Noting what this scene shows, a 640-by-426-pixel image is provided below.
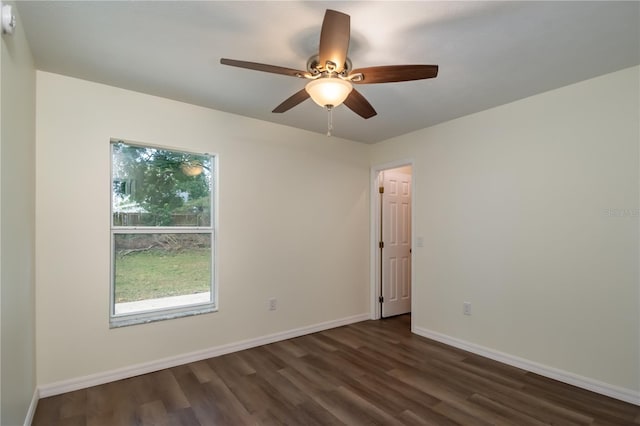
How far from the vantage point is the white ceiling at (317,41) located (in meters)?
1.76

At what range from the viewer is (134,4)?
173cm

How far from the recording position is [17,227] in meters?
1.84

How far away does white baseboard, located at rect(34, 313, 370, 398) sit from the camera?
249cm

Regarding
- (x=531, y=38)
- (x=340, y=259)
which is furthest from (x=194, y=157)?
(x=531, y=38)

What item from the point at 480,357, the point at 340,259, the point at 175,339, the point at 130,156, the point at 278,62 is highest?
the point at 278,62

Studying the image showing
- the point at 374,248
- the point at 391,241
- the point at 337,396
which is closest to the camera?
the point at 337,396

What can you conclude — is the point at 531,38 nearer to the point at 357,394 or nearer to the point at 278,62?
the point at 278,62

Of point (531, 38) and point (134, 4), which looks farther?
point (531, 38)

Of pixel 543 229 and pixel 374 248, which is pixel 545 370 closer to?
pixel 543 229

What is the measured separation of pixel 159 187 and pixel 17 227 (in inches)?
49.7

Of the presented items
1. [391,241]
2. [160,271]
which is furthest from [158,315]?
[391,241]

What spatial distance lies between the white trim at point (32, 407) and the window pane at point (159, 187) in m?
1.32

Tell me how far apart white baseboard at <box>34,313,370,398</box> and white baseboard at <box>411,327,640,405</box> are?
4.56ft

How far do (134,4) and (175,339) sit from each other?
2647 millimetres
